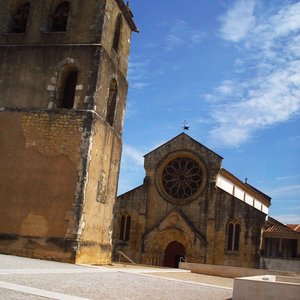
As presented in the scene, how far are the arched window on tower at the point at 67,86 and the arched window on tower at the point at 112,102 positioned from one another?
1.94 m

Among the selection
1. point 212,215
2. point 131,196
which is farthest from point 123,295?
point 131,196

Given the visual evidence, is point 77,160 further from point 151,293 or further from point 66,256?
point 151,293

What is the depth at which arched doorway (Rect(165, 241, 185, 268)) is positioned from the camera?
32.2 meters

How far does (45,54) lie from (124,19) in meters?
5.15

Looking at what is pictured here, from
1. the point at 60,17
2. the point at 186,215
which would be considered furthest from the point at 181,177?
the point at 60,17

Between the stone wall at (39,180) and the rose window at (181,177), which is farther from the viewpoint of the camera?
the rose window at (181,177)

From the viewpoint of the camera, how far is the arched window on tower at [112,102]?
21.0 metres

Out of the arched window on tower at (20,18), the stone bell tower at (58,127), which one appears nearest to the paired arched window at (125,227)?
the stone bell tower at (58,127)

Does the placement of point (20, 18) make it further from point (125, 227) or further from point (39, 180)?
point (125, 227)

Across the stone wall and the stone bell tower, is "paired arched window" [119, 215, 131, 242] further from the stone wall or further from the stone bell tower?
the stone wall

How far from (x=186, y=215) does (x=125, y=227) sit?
480 centimetres

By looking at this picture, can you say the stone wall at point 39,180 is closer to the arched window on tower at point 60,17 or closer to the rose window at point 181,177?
the arched window on tower at point 60,17

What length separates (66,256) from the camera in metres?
16.7

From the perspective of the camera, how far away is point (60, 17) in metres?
20.5
